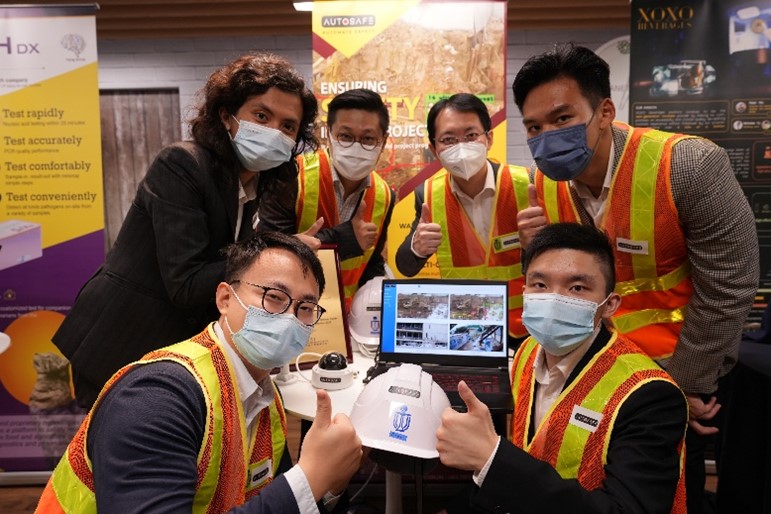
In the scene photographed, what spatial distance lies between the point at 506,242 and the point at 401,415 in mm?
1463

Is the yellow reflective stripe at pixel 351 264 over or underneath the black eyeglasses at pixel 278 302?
underneath

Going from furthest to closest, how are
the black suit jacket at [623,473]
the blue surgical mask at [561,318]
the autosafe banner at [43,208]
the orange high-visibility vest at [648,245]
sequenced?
the autosafe banner at [43,208] → the orange high-visibility vest at [648,245] → the blue surgical mask at [561,318] → the black suit jacket at [623,473]

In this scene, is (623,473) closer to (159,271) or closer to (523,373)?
(523,373)

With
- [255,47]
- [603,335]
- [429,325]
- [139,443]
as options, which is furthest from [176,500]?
[255,47]

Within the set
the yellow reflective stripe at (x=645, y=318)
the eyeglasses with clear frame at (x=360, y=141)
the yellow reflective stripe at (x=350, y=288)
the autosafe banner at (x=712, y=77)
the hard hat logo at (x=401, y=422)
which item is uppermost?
the autosafe banner at (x=712, y=77)

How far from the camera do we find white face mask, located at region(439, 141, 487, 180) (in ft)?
7.99

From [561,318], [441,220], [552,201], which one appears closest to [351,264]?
[441,220]

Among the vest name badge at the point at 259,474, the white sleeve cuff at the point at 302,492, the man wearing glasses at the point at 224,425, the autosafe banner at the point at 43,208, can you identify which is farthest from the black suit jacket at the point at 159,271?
the autosafe banner at the point at 43,208

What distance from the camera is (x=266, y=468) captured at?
1.34 meters

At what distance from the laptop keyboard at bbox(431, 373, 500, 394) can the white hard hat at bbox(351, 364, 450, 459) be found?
1.70ft

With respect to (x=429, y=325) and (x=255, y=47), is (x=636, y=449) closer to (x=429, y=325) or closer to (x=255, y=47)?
(x=429, y=325)

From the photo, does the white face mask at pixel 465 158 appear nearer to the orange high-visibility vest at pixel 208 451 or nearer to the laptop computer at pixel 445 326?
the laptop computer at pixel 445 326

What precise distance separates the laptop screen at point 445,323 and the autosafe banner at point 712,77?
1.86 m

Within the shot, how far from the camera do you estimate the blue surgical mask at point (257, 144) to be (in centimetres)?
188
